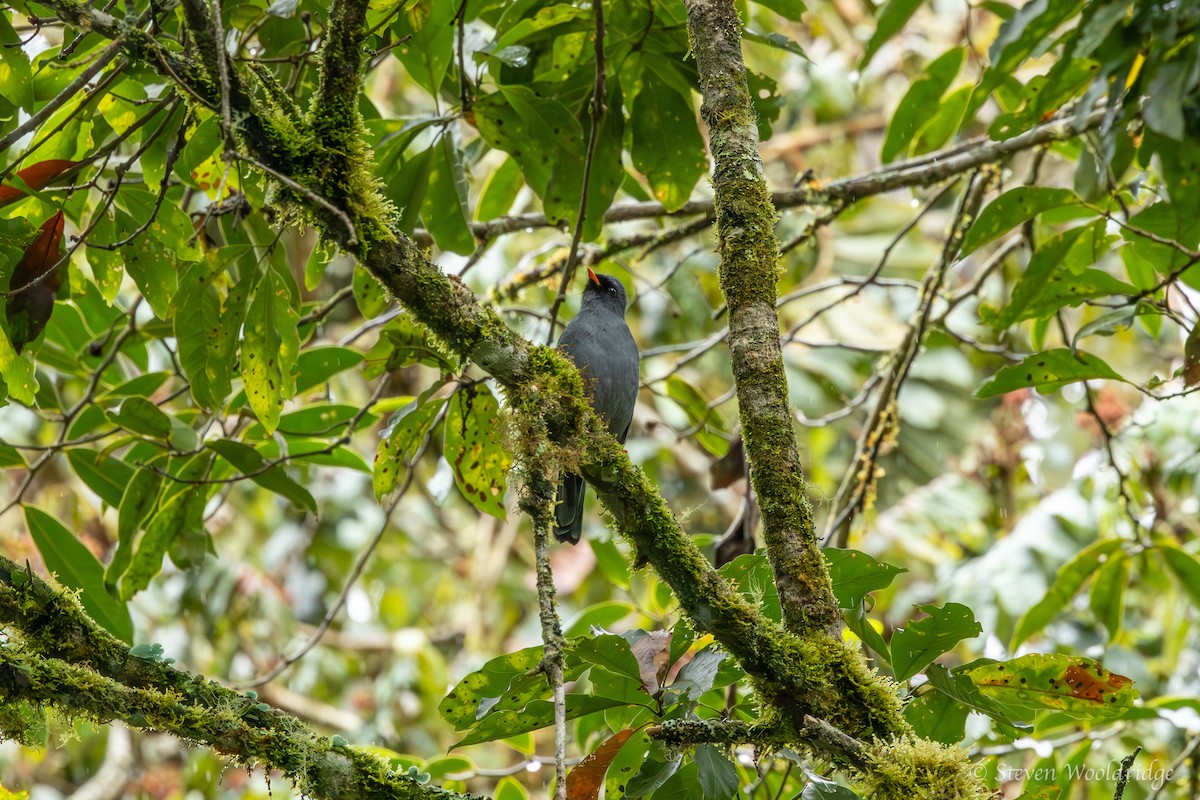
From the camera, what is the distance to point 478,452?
336 centimetres

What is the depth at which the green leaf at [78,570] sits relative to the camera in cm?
342

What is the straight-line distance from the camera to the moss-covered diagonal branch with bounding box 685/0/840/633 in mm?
2295

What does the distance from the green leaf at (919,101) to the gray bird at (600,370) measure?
55.1 inches

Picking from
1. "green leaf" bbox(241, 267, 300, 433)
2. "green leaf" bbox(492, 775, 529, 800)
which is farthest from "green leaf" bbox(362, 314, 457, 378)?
"green leaf" bbox(492, 775, 529, 800)

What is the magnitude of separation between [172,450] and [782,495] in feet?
7.33

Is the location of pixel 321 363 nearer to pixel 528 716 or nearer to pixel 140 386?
pixel 140 386

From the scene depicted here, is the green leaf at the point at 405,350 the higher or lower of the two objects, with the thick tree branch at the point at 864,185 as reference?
lower

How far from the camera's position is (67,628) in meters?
2.43

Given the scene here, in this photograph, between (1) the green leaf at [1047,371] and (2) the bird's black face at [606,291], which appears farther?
(2) the bird's black face at [606,291]

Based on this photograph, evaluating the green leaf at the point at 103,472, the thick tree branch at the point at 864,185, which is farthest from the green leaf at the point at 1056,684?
the green leaf at the point at 103,472

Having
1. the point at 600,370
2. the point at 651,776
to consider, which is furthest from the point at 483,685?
the point at 600,370

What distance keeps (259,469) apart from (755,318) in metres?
1.93

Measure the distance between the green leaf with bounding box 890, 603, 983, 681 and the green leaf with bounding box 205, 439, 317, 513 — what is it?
2.00m

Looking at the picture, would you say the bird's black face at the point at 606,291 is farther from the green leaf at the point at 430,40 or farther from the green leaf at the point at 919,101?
the green leaf at the point at 430,40
